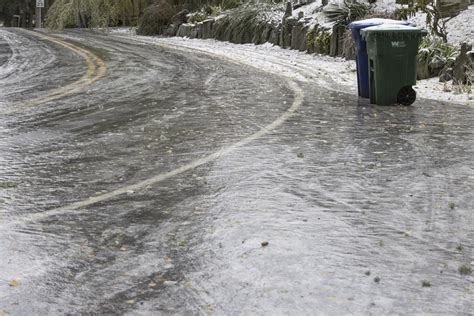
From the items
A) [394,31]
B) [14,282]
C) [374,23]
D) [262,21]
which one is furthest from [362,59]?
[262,21]

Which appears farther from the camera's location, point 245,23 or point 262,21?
point 245,23

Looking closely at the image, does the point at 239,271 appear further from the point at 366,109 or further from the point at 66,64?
the point at 66,64

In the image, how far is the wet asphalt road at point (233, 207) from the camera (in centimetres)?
414

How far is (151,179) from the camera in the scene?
6.73 meters

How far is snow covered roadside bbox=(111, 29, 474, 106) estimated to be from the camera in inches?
525

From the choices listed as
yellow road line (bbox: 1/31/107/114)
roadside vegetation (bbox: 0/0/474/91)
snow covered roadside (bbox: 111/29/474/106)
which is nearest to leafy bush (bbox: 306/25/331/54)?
roadside vegetation (bbox: 0/0/474/91)

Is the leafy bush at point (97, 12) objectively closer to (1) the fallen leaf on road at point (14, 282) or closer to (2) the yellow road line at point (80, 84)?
(2) the yellow road line at point (80, 84)

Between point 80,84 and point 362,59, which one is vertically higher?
point 362,59

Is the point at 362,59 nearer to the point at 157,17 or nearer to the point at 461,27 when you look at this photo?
the point at 461,27

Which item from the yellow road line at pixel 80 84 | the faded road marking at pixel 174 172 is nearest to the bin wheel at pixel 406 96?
the faded road marking at pixel 174 172

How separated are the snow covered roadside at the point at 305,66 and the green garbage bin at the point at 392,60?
3.74 ft

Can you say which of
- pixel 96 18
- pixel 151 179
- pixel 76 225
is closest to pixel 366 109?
pixel 151 179

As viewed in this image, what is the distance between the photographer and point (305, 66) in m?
17.6

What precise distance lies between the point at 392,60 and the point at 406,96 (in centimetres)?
65
